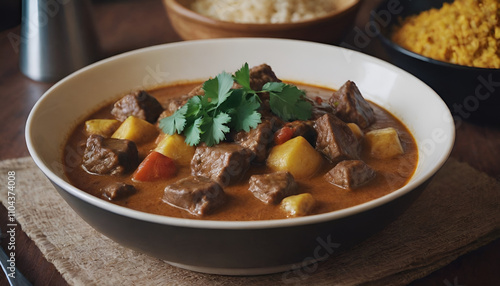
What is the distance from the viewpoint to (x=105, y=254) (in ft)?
9.74

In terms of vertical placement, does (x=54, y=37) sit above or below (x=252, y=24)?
below

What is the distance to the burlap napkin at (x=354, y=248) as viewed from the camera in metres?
2.79

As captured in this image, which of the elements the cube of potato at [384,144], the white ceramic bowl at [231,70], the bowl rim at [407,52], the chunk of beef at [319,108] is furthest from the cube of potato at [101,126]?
the bowl rim at [407,52]

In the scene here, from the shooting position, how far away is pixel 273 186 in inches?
110

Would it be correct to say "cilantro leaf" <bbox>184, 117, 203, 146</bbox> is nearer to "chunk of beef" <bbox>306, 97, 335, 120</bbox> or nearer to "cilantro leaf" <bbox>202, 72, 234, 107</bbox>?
"cilantro leaf" <bbox>202, 72, 234, 107</bbox>

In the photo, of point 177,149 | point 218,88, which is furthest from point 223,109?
point 177,149

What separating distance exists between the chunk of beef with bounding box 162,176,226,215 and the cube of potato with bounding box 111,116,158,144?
705 mm

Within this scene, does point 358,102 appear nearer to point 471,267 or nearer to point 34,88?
point 471,267

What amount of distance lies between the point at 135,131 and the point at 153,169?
0.45 metres

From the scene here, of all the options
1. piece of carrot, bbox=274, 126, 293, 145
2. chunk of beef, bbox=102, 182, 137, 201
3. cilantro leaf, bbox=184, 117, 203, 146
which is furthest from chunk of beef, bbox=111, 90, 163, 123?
piece of carrot, bbox=274, 126, 293, 145

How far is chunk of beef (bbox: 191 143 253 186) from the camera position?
2969mm

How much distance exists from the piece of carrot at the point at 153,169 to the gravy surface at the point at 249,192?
3cm

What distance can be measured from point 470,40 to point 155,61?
7.68 ft

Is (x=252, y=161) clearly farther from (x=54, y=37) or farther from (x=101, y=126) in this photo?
(x=54, y=37)
